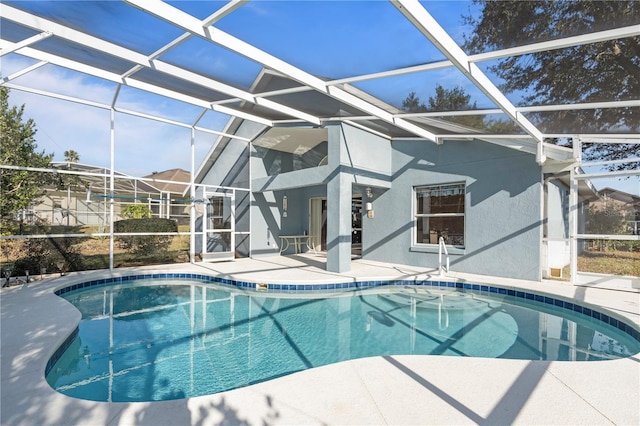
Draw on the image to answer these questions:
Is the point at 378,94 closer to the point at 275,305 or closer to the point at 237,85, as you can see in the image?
the point at 237,85

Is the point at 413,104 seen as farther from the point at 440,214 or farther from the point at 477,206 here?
the point at 440,214

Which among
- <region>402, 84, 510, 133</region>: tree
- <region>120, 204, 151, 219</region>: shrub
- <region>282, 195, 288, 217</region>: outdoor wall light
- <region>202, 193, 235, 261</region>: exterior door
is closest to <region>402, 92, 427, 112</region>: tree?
<region>402, 84, 510, 133</region>: tree

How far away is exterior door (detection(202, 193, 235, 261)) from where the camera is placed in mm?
12602

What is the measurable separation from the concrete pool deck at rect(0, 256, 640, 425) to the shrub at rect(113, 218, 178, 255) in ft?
24.4

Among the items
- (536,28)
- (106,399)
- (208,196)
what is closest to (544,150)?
(536,28)

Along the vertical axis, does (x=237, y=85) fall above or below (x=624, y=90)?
above

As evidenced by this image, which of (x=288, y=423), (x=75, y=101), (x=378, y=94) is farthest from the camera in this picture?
(x=75, y=101)

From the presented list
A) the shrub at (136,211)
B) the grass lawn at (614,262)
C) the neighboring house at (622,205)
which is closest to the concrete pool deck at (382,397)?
the neighboring house at (622,205)

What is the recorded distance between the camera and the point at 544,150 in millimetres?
7637

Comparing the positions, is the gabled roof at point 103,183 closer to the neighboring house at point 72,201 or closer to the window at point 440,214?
the neighboring house at point 72,201

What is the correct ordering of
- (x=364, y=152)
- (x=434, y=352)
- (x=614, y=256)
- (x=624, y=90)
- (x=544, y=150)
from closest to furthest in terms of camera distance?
(x=624, y=90), (x=434, y=352), (x=544, y=150), (x=614, y=256), (x=364, y=152)

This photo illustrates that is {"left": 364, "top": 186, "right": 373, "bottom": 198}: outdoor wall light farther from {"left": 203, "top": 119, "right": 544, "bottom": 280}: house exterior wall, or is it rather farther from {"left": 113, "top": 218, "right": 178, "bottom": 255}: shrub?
{"left": 113, "top": 218, "right": 178, "bottom": 255}: shrub

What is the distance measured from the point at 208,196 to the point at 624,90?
38.6 feet

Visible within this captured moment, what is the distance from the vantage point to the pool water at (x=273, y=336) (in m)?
3.96
